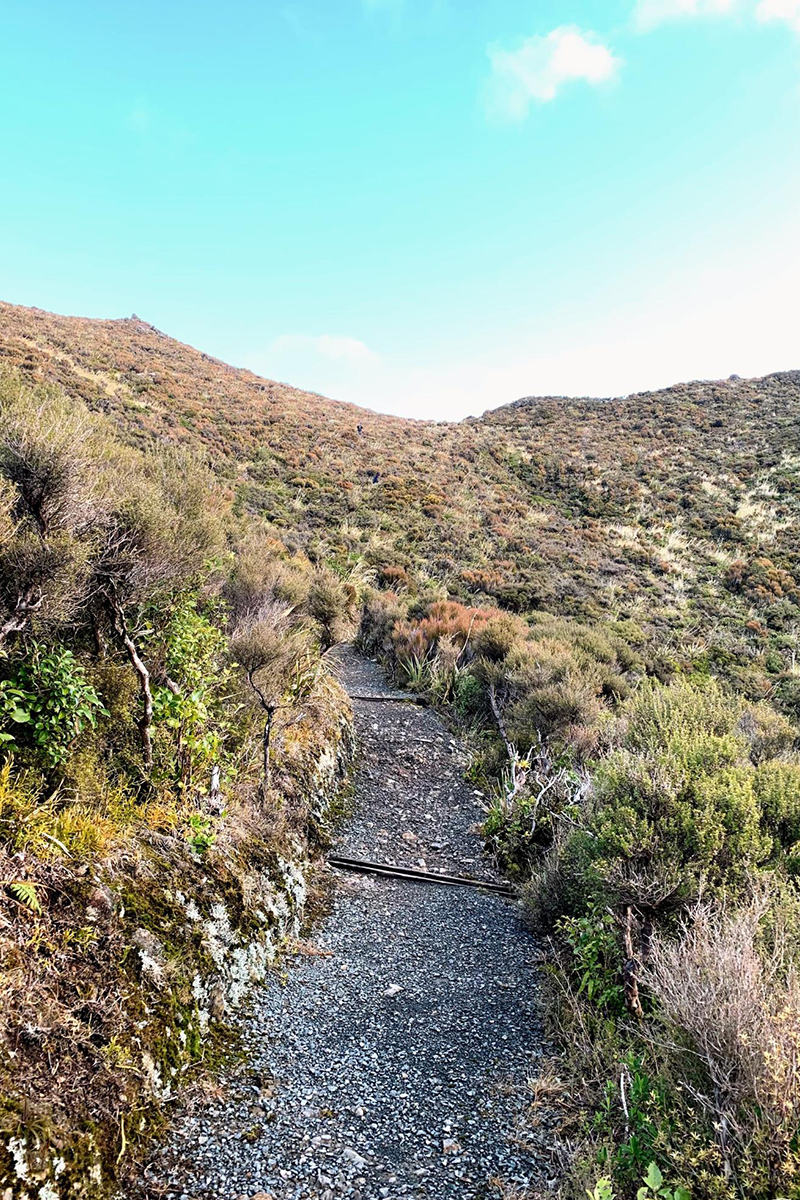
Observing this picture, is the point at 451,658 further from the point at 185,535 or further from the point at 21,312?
the point at 21,312

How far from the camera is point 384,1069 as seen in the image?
144 inches

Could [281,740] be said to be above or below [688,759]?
below

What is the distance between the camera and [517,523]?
1085 inches

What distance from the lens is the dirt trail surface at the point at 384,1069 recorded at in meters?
2.86

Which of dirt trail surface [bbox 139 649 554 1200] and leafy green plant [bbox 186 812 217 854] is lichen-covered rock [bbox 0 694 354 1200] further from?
dirt trail surface [bbox 139 649 554 1200]

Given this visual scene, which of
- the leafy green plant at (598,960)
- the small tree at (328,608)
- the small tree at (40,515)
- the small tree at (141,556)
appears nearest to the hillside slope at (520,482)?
the small tree at (328,608)

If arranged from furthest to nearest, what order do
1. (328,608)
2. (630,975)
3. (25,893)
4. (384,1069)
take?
1. (328,608)
2. (630,975)
3. (384,1069)
4. (25,893)

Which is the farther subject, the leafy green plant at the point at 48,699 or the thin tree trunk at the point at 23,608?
the leafy green plant at the point at 48,699

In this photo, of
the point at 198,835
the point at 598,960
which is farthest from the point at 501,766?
the point at 198,835

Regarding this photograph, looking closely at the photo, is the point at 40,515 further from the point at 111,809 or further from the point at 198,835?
the point at 198,835

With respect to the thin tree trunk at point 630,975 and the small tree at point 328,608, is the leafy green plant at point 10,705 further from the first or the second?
the small tree at point 328,608

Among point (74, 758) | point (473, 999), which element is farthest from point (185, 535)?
point (473, 999)

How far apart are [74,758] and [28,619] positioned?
1.04 metres

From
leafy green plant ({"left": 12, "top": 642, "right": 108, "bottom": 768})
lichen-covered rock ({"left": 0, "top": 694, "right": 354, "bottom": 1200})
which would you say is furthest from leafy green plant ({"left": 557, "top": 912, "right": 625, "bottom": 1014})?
leafy green plant ({"left": 12, "top": 642, "right": 108, "bottom": 768})
